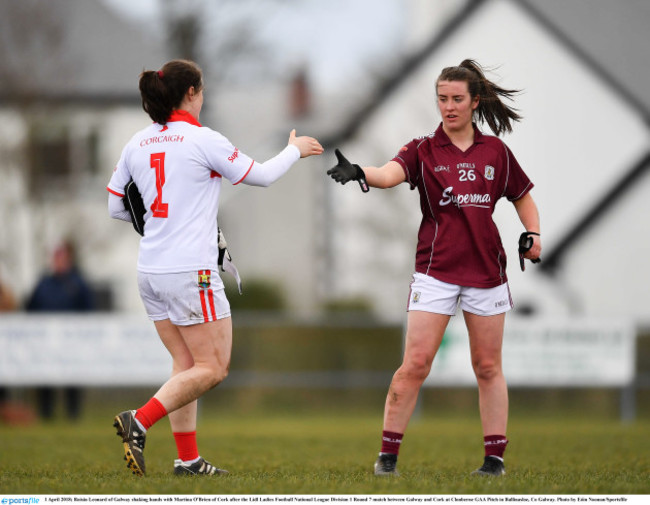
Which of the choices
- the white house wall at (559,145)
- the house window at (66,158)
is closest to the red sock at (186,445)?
the white house wall at (559,145)

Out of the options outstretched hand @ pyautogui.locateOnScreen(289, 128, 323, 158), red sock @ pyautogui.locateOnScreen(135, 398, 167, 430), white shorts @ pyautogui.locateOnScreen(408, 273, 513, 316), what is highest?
outstretched hand @ pyautogui.locateOnScreen(289, 128, 323, 158)

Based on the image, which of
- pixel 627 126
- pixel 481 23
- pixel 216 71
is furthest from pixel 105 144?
pixel 627 126

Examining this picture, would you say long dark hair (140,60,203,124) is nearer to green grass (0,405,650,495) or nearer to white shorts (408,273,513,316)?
white shorts (408,273,513,316)

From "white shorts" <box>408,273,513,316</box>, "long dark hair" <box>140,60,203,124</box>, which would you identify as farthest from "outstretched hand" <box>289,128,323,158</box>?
"white shorts" <box>408,273,513,316</box>

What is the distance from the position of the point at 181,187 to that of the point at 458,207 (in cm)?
157

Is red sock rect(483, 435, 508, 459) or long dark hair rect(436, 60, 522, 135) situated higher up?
long dark hair rect(436, 60, 522, 135)

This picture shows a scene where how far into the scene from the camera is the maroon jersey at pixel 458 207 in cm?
616

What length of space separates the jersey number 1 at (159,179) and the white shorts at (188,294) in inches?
13.9

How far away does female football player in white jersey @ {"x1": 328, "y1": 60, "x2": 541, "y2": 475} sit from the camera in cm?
616

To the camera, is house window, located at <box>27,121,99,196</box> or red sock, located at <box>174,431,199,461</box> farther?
house window, located at <box>27,121,99,196</box>

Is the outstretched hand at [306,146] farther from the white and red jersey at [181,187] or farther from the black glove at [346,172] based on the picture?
the white and red jersey at [181,187]

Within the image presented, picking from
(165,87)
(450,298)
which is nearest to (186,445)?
(450,298)

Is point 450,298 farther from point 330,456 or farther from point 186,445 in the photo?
point 330,456

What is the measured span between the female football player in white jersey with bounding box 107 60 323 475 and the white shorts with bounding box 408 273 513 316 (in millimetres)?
1053
